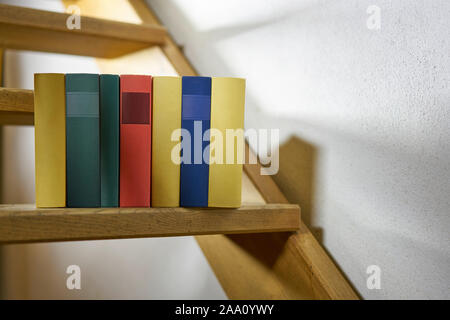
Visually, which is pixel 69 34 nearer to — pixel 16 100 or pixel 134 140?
pixel 16 100

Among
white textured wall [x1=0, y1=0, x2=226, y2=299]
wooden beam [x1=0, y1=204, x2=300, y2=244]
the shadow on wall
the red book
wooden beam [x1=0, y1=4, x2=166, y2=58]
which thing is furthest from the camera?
white textured wall [x1=0, y1=0, x2=226, y2=299]

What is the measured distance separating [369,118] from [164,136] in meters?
0.36

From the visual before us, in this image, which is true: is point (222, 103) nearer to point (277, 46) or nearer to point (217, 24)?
point (277, 46)

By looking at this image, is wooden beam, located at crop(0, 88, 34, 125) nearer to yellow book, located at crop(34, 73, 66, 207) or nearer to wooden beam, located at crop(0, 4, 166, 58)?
yellow book, located at crop(34, 73, 66, 207)

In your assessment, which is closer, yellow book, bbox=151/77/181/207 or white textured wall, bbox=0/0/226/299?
yellow book, bbox=151/77/181/207

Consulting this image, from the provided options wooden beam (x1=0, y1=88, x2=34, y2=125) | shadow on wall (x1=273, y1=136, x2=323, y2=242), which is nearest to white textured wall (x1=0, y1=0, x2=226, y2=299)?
shadow on wall (x1=273, y1=136, x2=323, y2=242)

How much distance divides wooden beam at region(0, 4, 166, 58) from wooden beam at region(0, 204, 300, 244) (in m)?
0.52

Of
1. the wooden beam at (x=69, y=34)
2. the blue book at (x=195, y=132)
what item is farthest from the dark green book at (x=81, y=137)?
the wooden beam at (x=69, y=34)

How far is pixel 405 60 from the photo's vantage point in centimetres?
73

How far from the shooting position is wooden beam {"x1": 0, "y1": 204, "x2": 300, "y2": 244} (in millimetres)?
646

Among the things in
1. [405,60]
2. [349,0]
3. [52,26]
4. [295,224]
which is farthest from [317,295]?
[52,26]

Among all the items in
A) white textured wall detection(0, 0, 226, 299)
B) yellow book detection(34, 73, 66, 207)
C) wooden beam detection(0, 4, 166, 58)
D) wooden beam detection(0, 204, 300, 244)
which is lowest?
white textured wall detection(0, 0, 226, 299)

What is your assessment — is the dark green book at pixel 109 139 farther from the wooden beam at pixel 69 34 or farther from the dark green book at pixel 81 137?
the wooden beam at pixel 69 34
